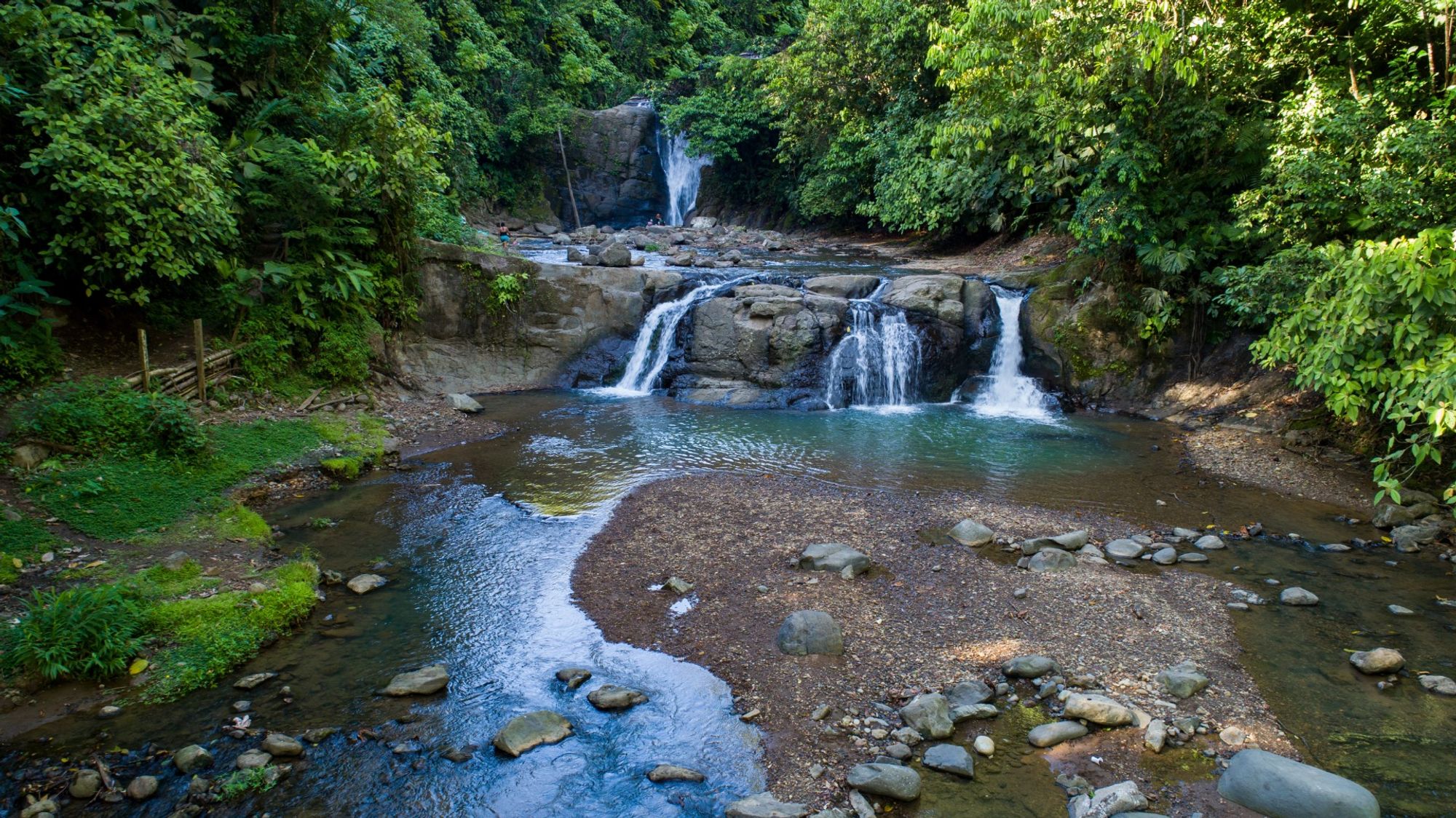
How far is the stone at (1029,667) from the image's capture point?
19.6 feet

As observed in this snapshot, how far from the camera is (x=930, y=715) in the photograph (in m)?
5.41

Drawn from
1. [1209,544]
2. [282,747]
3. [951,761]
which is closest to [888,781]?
[951,761]

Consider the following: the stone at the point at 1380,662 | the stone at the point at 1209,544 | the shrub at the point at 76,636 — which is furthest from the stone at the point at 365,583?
the stone at the point at 1209,544

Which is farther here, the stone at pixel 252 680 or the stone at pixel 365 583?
the stone at pixel 365 583

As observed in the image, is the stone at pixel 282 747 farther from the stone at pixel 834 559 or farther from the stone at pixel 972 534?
the stone at pixel 972 534

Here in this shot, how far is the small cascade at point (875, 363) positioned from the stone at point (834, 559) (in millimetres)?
8450

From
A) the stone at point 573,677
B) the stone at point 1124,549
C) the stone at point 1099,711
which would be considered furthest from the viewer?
the stone at point 1124,549

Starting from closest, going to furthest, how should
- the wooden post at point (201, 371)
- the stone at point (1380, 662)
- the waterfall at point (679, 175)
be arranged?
1. the stone at point (1380, 662)
2. the wooden post at point (201, 371)
3. the waterfall at point (679, 175)

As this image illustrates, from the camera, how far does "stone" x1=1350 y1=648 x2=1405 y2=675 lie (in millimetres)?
5930

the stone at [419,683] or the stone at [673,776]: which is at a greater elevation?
the stone at [419,683]

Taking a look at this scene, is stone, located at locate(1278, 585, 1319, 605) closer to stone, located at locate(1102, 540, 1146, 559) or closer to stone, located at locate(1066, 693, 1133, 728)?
stone, located at locate(1102, 540, 1146, 559)

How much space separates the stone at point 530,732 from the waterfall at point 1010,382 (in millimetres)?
12479

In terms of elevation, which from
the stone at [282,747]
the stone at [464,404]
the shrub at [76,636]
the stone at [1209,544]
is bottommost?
the stone at [1209,544]

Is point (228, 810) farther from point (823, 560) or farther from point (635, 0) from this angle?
point (635, 0)
